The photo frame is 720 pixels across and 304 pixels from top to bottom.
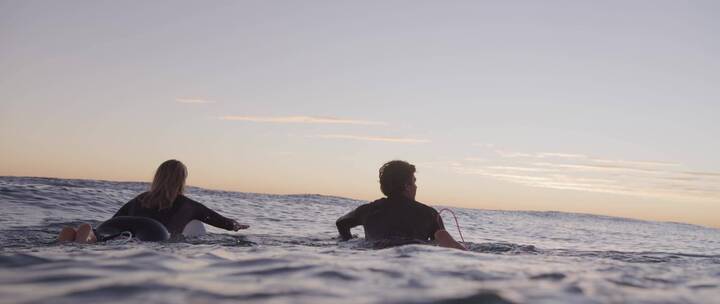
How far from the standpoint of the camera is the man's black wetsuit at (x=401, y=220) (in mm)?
7613

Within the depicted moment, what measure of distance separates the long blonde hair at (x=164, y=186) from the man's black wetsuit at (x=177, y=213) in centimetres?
10

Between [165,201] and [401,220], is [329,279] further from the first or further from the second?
[165,201]

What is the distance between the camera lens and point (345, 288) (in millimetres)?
4039

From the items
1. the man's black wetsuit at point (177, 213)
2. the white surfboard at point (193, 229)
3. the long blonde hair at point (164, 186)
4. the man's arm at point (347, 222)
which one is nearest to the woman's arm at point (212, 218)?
the man's black wetsuit at point (177, 213)

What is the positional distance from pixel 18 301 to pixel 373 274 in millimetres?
2515

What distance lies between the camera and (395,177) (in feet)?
25.6

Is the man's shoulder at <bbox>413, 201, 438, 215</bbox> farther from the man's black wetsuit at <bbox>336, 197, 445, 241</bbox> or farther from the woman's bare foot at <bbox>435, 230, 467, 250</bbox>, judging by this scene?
the woman's bare foot at <bbox>435, 230, 467, 250</bbox>

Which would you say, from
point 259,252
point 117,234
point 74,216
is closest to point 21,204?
point 74,216

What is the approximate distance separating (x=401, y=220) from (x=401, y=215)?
0.24 ft

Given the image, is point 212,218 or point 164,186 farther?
point 212,218

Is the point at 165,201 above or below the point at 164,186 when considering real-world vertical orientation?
below

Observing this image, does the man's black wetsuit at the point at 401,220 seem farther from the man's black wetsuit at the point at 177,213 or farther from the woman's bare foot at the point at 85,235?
the woman's bare foot at the point at 85,235

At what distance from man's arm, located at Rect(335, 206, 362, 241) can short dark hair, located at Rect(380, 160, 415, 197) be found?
2.01ft

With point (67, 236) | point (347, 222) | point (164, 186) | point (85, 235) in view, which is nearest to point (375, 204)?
point (347, 222)
